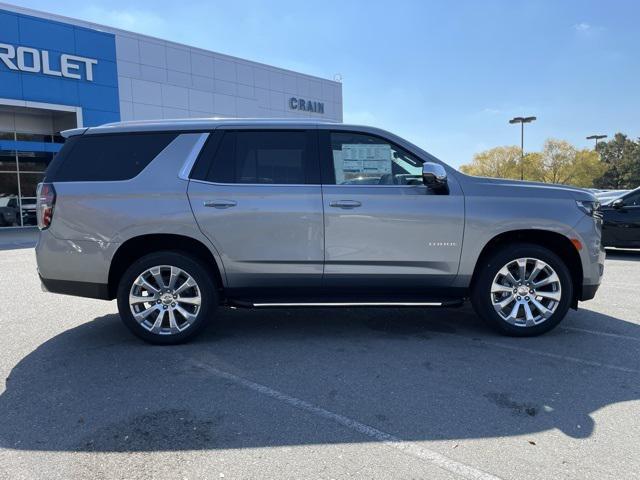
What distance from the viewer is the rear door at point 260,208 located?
4340 mm

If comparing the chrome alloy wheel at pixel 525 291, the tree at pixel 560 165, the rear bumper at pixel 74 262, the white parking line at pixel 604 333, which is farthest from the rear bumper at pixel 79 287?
the tree at pixel 560 165

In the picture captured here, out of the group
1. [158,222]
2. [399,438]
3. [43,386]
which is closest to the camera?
[399,438]

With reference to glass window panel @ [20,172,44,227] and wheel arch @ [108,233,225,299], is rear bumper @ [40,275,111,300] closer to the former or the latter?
wheel arch @ [108,233,225,299]

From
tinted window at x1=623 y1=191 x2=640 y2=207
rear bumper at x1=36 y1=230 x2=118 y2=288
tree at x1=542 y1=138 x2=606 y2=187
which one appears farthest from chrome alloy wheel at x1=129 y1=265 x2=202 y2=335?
tree at x1=542 y1=138 x2=606 y2=187

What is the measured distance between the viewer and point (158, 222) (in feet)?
14.1

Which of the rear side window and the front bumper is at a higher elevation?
the rear side window

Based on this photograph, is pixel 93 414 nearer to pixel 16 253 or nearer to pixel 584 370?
pixel 584 370

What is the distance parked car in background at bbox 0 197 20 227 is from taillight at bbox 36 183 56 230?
19413 mm

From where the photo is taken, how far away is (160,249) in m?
4.51

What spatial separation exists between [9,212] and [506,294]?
22.2 meters

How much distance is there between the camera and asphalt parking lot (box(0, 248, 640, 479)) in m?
2.59

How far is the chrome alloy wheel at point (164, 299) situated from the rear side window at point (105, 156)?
0.94 metres

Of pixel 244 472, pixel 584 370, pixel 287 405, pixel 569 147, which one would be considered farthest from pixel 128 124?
pixel 569 147

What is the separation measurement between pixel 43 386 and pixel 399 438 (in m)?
2.65
